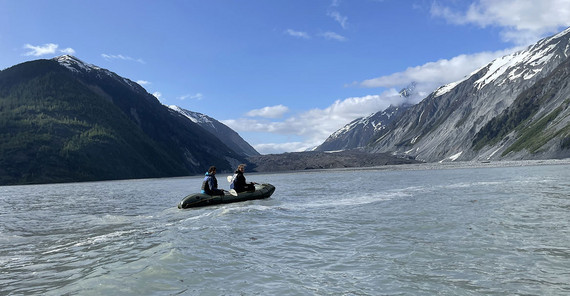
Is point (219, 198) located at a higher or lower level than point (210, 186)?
lower

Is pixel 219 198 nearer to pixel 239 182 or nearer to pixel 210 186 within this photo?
pixel 210 186

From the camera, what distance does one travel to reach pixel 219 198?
31.0m

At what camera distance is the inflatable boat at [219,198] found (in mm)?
29373

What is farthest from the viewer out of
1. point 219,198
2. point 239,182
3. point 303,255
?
point 239,182

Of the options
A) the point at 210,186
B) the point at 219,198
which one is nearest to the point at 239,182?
the point at 219,198

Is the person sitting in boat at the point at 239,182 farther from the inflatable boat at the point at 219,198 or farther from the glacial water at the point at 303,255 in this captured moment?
the glacial water at the point at 303,255

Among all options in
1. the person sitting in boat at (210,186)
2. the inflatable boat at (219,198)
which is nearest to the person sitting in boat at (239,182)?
the inflatable boat at (219,198)

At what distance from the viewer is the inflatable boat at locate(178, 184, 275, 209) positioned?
29.4 meters

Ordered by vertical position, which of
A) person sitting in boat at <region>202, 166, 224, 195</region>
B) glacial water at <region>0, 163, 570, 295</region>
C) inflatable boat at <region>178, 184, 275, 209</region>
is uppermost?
person sitting in boat at <region>202, 166, 224, 195</region>

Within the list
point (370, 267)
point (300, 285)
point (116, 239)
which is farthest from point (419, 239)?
point (116, 239)

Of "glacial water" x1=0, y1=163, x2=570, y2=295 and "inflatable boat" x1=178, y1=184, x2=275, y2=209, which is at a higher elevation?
"inflatable boat" x1=178, y1=184, x2=275, y2=209

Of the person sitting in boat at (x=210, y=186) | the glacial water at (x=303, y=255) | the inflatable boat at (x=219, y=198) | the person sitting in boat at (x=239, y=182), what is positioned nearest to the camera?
the glacial water at (x=303, y=255)

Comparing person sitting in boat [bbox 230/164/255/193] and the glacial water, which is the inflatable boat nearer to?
person sitting in boat [bbox 230/164/255/193]

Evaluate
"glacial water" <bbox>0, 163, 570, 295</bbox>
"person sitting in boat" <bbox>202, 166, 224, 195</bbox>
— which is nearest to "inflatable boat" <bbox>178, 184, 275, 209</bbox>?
"person sitting in boat" <bbox>202, 166, 224, 195</bbox>
